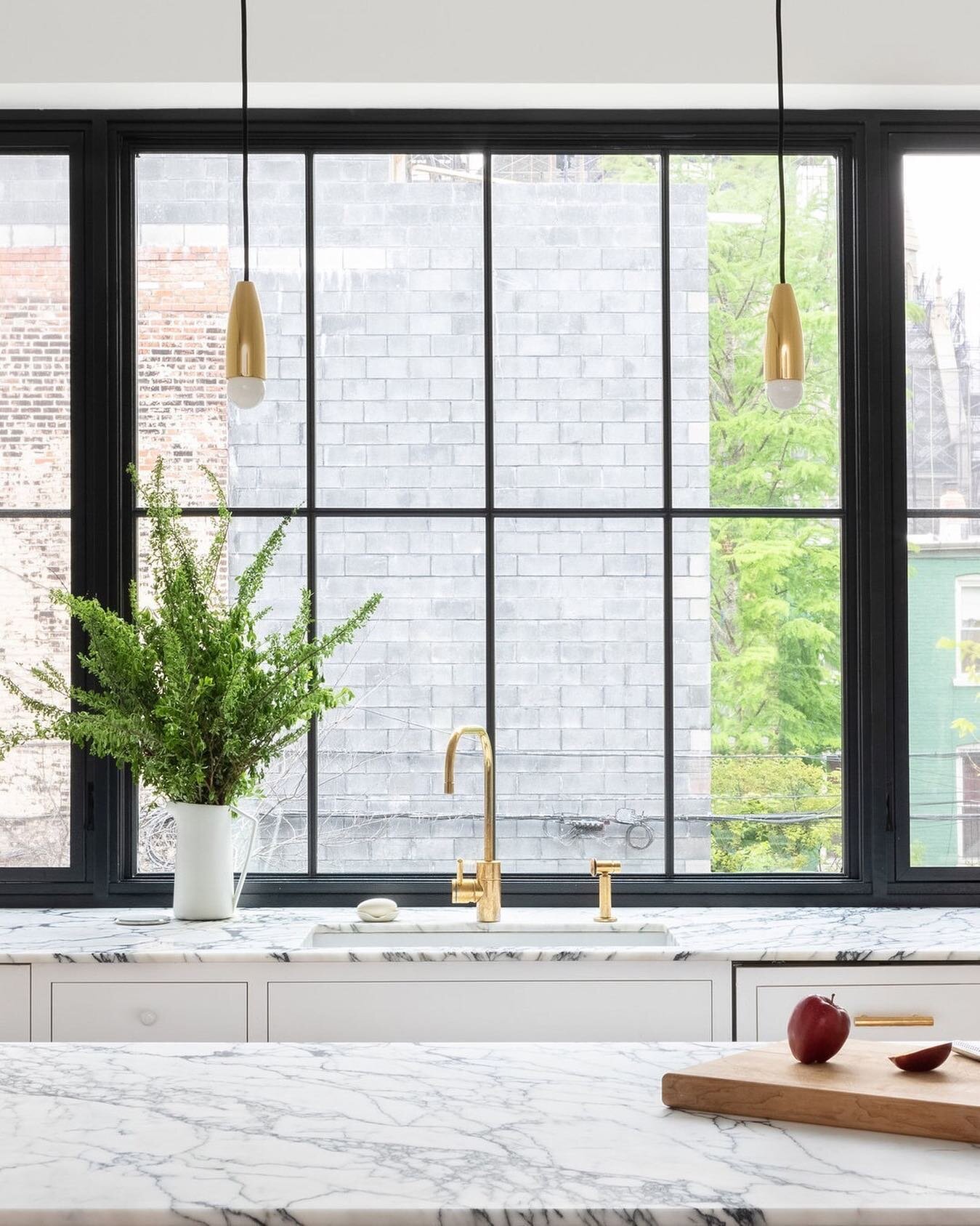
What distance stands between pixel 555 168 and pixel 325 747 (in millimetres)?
1600

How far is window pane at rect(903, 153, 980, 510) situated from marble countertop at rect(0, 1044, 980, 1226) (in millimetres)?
1922

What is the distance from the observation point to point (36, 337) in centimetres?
307

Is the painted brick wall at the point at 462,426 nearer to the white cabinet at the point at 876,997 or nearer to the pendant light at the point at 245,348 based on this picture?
the white cabinet at the point at 876,997

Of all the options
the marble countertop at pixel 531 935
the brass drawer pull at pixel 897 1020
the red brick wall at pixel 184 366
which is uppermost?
the red brick wall at pixel 184 366

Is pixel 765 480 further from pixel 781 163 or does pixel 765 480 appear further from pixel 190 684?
pixel 190 684

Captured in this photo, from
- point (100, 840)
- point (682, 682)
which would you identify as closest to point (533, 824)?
point (682, 682)

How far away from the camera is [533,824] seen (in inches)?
120

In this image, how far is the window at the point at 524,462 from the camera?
3.05 meters

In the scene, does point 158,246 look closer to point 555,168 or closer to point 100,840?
point 555,168

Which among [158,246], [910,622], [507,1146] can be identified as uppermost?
[158,246]

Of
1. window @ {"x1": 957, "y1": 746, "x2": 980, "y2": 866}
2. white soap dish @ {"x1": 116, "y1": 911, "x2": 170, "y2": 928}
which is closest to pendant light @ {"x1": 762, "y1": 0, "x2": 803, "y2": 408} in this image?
window @ {"x1": 957, "y1": 746, "x2": 980, "y2": 866}

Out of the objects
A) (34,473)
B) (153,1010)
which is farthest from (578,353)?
(153,1010)

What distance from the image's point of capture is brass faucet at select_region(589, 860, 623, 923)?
9.21 feet

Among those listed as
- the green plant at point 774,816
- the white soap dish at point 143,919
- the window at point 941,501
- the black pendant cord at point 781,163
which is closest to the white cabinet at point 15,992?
the white soap dish at point 143,919
